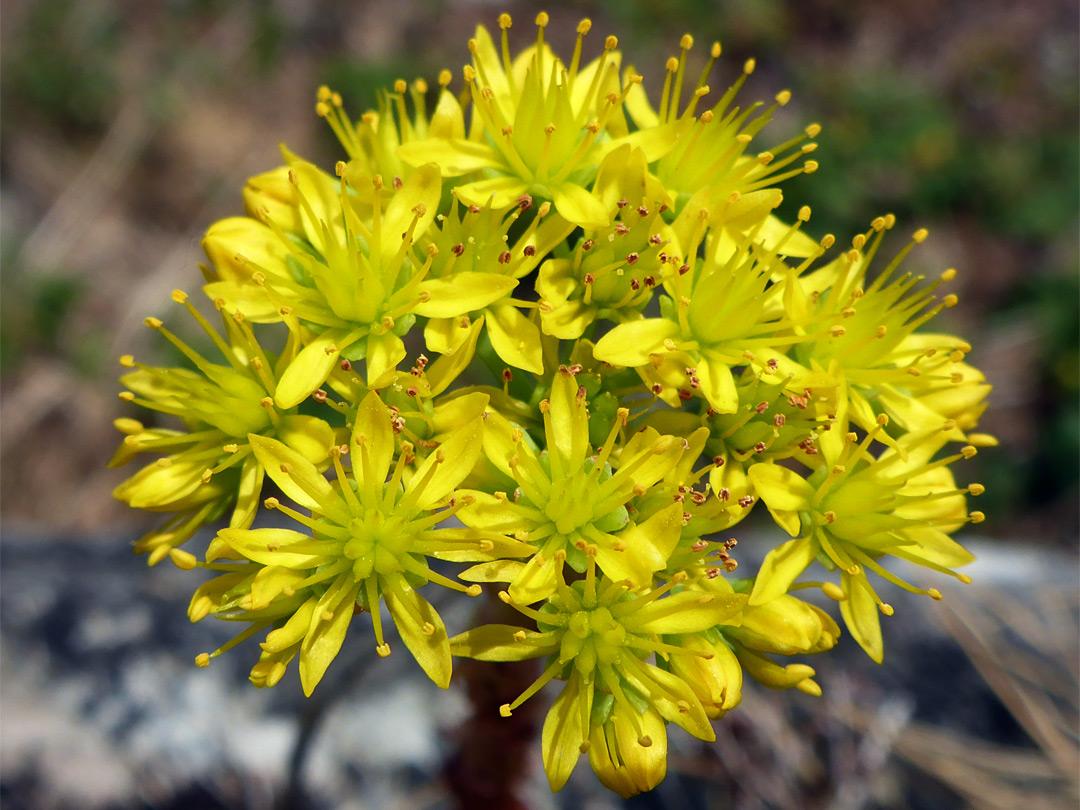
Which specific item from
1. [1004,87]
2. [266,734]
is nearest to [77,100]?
[266,734]

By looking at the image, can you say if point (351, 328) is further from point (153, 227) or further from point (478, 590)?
point (153, 227)

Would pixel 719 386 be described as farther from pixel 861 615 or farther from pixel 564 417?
pixel 861 615

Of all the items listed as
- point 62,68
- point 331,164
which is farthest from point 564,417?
point 62,68

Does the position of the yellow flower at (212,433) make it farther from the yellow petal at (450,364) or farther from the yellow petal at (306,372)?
the yellow petal at (450,364)

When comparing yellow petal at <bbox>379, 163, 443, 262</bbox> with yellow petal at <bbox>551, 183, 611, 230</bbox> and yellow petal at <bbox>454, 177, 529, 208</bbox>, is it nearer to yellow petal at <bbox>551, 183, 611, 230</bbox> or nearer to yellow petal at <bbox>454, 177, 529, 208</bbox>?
yellow petal at <bbox>454, 177, 529, 208</bbox>

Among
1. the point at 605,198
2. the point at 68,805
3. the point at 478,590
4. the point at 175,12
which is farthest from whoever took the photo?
the point at 175,12

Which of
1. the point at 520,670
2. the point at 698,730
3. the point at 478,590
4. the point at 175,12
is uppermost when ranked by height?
the point at 175,12

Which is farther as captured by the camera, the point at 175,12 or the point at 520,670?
the point at 175,12
